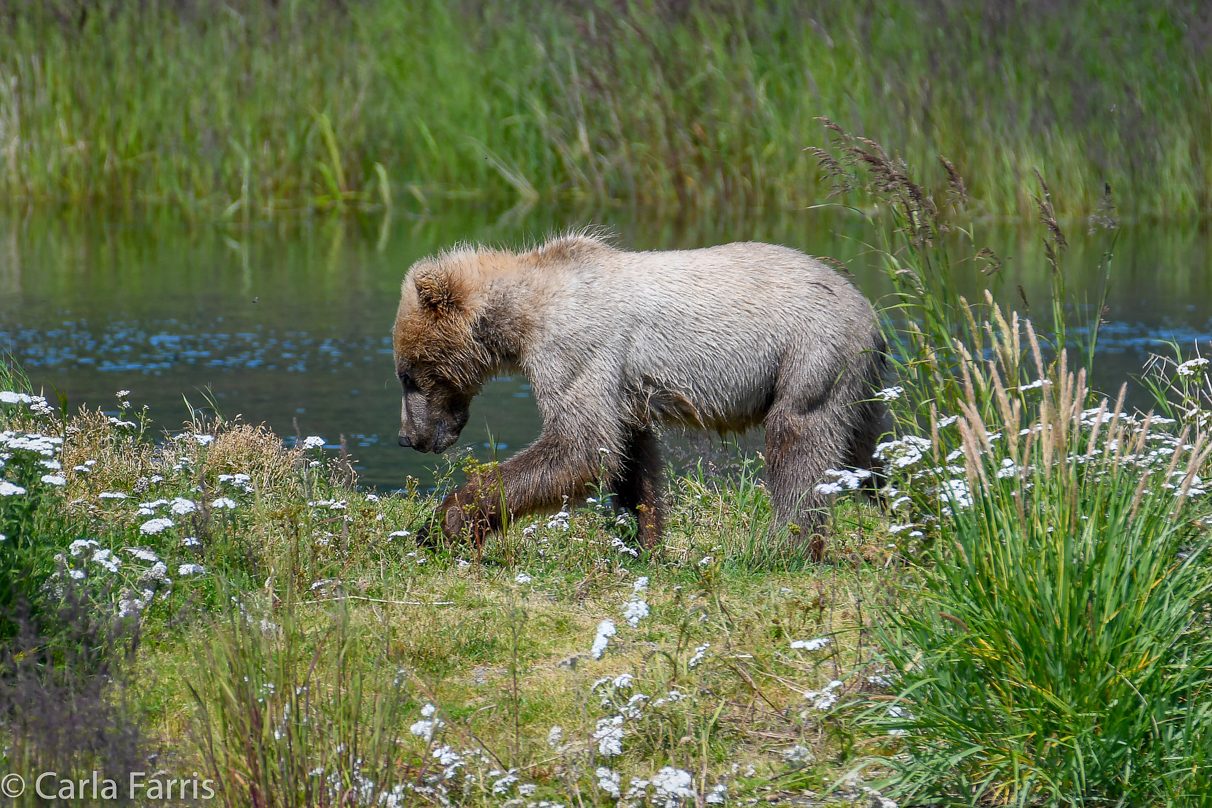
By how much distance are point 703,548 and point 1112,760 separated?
278 cm

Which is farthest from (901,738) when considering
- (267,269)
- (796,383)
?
(267,269)

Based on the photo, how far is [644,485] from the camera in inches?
251

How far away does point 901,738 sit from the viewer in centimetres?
359

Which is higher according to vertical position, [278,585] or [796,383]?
[796,383]

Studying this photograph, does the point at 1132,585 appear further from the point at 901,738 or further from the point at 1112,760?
the point at 901,738

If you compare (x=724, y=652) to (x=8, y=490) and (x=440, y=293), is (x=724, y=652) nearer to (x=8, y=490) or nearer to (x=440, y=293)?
(x=8, y=490)

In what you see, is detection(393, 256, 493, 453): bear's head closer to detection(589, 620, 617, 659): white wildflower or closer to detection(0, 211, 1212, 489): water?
detection(0, 211, 1212, 489): water

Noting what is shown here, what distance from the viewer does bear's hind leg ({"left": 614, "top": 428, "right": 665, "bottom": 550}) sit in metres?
6.29

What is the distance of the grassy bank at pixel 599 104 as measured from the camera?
49.1 ft

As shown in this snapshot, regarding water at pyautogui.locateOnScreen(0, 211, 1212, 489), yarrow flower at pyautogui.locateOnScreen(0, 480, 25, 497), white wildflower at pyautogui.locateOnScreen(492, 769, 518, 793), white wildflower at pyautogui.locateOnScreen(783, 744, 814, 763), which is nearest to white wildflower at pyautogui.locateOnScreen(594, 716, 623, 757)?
white wildflower at pyautogui.locateOnScreen(492, 769, 518, 793)

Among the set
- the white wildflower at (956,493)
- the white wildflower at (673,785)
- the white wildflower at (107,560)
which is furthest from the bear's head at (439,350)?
the white wildflower at (673,785)

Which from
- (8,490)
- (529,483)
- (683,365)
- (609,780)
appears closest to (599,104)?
(683,365)

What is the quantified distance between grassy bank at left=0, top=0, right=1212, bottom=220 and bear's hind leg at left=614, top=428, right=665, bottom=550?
30.5 feet

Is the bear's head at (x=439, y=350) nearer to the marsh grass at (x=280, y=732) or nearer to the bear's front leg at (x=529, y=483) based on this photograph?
the bear's front leg at (x=529, y=483)
